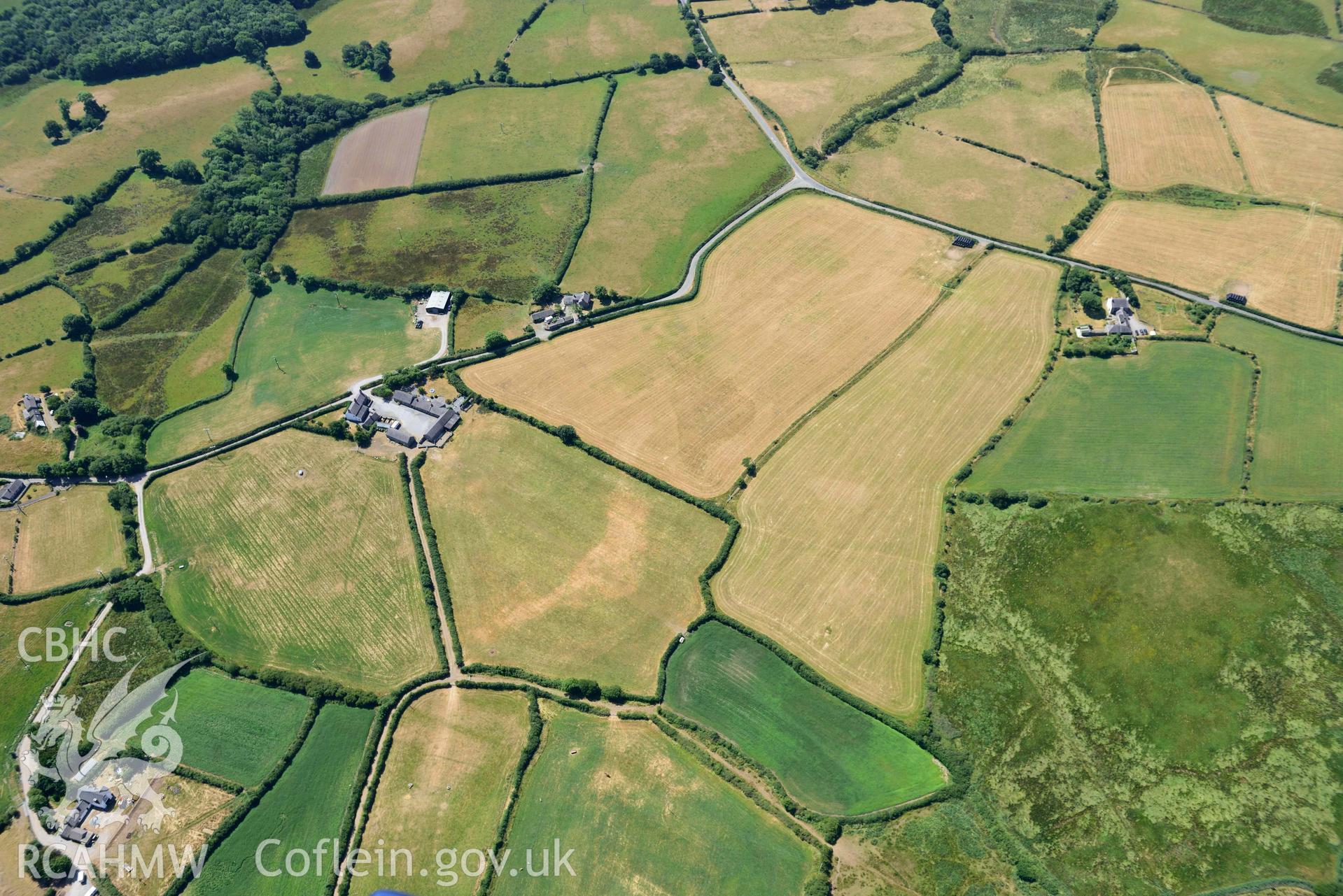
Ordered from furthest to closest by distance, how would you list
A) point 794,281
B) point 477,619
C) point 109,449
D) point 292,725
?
point 794,281
point 109,449
point 477,619
point 292,725

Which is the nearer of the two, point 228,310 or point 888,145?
point 228,310

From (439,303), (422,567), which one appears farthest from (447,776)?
(439,303)

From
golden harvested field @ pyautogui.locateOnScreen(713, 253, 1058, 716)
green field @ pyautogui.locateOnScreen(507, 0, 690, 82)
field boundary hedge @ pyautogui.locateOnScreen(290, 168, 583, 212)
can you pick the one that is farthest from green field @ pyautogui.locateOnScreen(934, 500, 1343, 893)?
green field @ pyautogui.locateOnScreen(507, 0, 690, 82)

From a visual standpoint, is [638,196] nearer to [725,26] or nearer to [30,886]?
[725,26]

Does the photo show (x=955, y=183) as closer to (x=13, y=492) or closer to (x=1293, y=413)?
(x=1293, y=413)

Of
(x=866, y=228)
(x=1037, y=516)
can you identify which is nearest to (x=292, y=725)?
(x=1037, y=516)

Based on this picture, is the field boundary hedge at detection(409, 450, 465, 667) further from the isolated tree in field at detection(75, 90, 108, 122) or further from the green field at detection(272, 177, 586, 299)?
the isolated tree in field at detection(75, 90, 108, 122)

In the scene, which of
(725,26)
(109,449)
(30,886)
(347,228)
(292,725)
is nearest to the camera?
(30,886)
